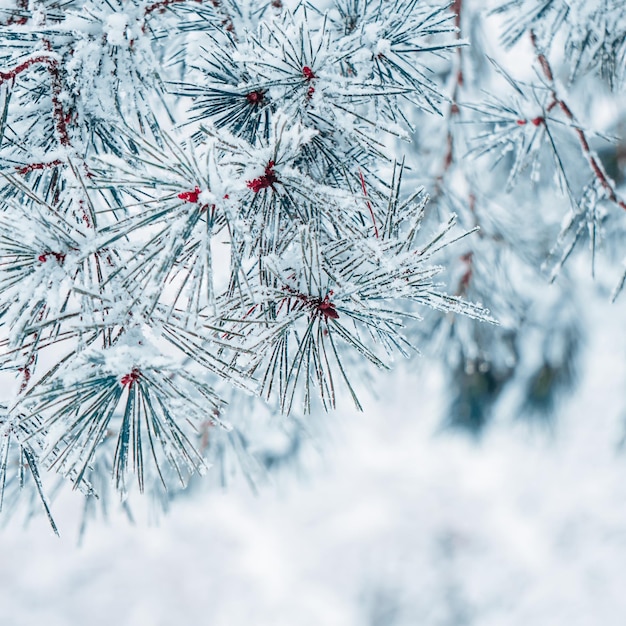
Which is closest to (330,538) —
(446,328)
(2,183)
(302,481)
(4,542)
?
(4,542)

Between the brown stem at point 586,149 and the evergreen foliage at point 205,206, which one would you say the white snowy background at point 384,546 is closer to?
the brown stem at point 586,149

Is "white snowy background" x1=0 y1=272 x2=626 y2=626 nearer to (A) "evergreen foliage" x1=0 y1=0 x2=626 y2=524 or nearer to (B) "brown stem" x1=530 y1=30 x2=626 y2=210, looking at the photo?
(B) "brown stem" x1=530 y1=30 x2=626 y2=210

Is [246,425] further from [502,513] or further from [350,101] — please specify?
[502,513]

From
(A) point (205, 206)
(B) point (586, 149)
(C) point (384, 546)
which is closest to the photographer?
(A) point (205, 206)

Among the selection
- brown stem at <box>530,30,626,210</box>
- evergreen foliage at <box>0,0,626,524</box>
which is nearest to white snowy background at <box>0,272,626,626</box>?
brown stem at <box>530,30,626,210</box>

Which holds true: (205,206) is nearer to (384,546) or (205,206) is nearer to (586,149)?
(586,149)

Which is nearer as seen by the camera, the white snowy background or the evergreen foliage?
the evergreen foliage

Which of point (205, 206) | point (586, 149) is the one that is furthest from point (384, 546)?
point (205, 206)

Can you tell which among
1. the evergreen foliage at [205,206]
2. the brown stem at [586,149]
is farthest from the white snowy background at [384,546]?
the evergreen foliage at [205,206]

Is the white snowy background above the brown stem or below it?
below
